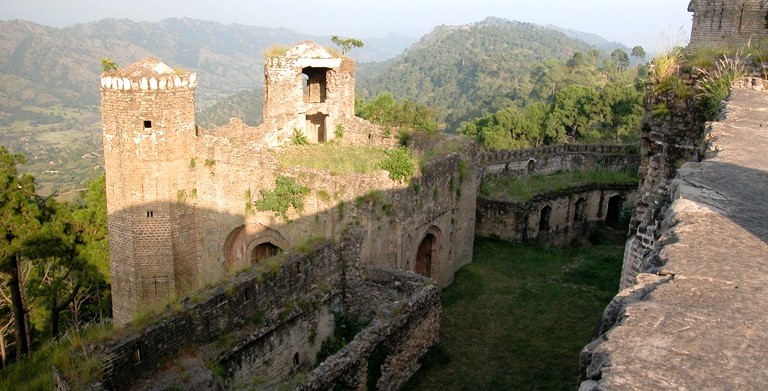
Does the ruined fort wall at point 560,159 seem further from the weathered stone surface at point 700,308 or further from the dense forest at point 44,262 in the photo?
the weathered stone surface at point 700,308

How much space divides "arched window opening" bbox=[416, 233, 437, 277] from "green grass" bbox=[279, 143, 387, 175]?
7.87 ft

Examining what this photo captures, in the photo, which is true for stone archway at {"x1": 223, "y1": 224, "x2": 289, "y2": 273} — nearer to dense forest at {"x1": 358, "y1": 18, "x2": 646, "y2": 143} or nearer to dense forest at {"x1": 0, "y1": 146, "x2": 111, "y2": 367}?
dense forest at {"x1": 0, "y1": 146, "x2": 111, "y2": 367}

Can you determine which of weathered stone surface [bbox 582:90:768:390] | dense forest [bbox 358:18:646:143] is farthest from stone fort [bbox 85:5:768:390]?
dense forest [bbox 358:18:646:143]

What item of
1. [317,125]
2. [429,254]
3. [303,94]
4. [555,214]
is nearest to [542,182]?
[555,214]

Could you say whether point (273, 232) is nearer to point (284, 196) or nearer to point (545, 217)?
A: point (284, 196)

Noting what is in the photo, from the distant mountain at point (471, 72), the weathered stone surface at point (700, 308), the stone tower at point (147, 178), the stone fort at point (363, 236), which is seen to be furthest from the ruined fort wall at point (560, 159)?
the distant mountain at point (471, 72)

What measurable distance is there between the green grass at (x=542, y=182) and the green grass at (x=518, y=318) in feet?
6.19

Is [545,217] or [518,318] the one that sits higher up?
[545,217]

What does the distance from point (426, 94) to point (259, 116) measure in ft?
97.8

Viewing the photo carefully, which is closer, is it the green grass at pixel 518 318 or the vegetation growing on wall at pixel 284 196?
the green grass at pixel 518 318

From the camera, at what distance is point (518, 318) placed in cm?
1486

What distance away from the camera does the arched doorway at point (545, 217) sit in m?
22.7

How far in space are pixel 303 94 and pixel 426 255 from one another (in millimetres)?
5781

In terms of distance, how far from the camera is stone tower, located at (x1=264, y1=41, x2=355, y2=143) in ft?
58.8
